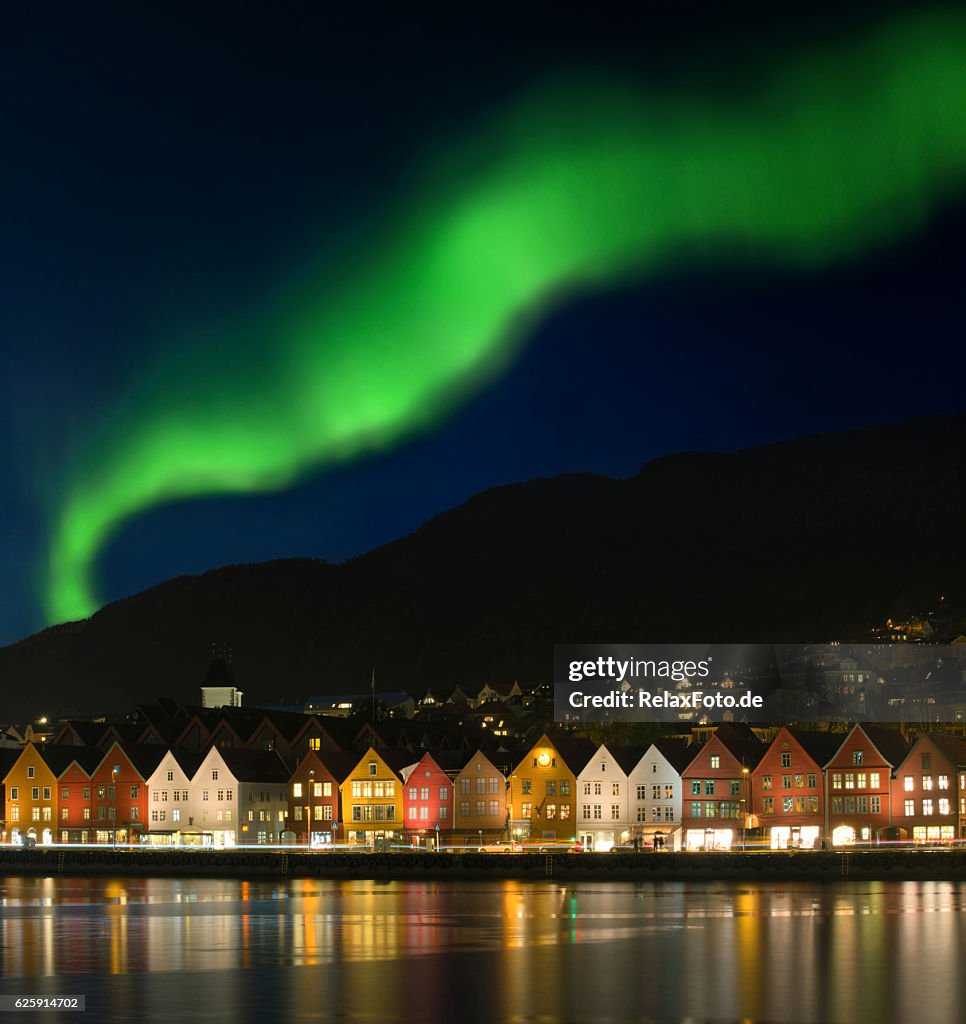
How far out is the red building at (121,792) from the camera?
134 meters

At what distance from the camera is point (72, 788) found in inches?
5433

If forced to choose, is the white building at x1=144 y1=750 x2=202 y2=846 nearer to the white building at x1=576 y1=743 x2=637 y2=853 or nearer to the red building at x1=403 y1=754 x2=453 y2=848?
the red building at x1=403 y1=754 x2=453 y2=848

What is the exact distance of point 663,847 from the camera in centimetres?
11450

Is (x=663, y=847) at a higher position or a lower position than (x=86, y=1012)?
lower

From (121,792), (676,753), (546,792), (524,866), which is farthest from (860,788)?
(121,792)

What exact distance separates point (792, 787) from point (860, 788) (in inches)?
207

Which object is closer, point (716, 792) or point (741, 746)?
point (716, 792)

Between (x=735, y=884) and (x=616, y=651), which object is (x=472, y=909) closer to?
(x=735, y=884)

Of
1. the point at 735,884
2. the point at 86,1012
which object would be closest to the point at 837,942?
the point at 86,1012

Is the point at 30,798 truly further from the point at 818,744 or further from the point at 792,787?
the point at 818,744

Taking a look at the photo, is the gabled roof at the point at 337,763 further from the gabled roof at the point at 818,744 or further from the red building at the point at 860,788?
the red building at the point at 860,788

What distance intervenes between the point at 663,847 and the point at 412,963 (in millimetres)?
74877

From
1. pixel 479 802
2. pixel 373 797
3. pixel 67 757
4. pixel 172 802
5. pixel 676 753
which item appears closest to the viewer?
pixel 676 753

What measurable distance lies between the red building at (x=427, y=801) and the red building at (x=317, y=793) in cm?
681
